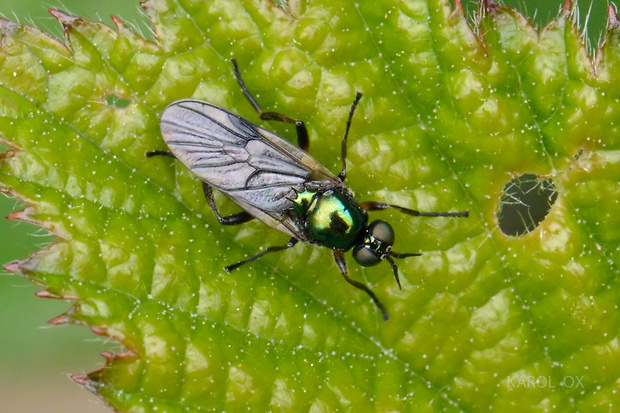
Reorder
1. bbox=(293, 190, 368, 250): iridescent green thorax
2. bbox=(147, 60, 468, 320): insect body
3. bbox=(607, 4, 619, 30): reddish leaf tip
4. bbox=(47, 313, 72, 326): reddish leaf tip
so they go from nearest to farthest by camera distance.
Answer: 1. bbox=(47, 313, 72, 326): reddish leaf tip
2. bbox=(607, 4, 619, 30): reddish leaf tip
3. bbox=(147, 60, 468, 320): insect body
4. bbox=(293, 190, 368, 250): iridescent green thorax

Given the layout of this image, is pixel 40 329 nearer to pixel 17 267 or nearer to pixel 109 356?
pixel 17 267

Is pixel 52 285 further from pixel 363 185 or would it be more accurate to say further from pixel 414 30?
pixel 414 30

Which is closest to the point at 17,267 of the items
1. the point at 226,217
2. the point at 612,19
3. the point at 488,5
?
the point at 226,217

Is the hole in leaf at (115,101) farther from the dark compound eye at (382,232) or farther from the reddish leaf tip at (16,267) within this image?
the dark compound eye at (382,232)

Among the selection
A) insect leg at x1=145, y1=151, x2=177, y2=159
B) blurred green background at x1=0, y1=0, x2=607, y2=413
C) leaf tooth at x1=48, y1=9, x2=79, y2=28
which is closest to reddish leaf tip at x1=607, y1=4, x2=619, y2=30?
blurred green background at x1=0, y1=0, x2=607, y2=413

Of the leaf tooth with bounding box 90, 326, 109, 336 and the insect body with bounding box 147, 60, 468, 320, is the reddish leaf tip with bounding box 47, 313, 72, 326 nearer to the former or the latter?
the leaf tooth with bounding box 90, 326, 109, 336

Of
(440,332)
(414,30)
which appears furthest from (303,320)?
(414,30)

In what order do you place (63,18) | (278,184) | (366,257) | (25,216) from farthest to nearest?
(278,184) → (366,257) → (63,18) → (25,216)
